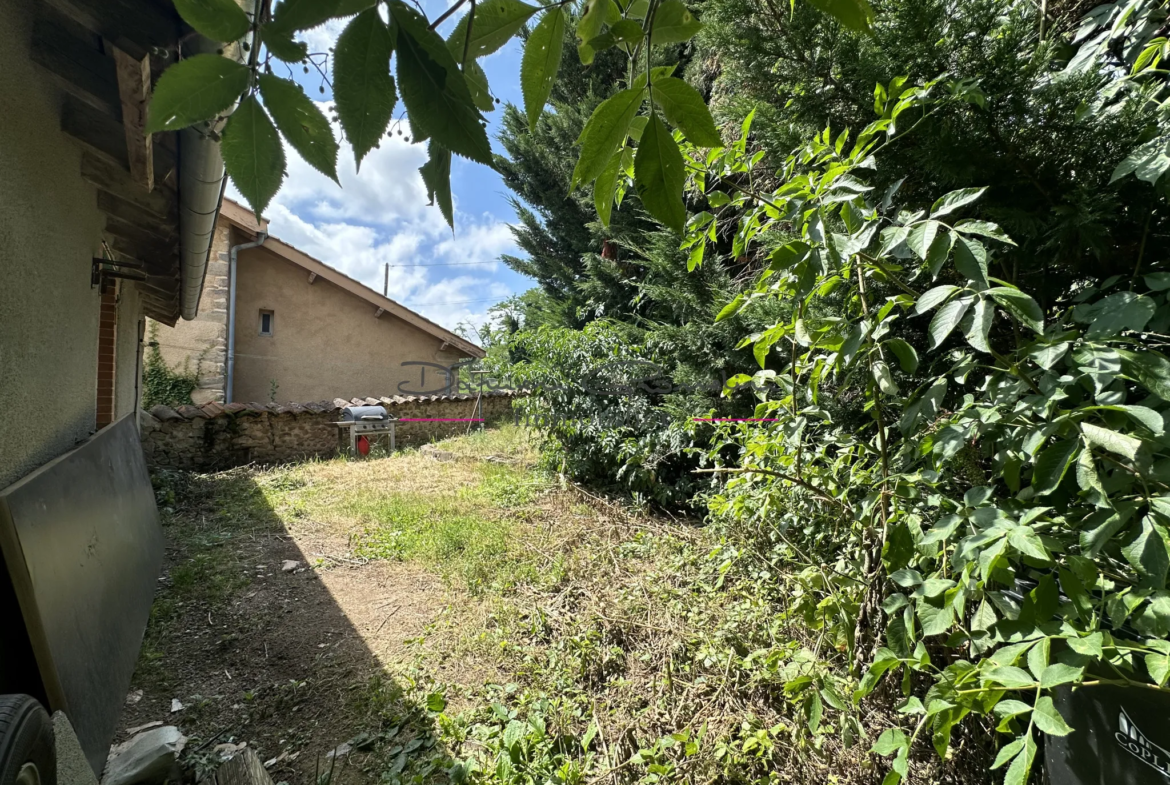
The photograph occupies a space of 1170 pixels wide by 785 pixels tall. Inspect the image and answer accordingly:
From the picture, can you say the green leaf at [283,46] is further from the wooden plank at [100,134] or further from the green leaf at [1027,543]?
the wooden plank at [100,134]

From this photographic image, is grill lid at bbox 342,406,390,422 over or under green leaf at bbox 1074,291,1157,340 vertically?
under

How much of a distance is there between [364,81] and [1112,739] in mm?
1875

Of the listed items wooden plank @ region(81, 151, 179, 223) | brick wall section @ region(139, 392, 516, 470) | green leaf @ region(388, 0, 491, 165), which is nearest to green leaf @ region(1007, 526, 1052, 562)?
green leaf @ region(388, 0, 491, 165)

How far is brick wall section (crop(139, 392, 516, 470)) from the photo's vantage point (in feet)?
20.3

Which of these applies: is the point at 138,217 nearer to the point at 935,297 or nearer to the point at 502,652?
the point at 502,652

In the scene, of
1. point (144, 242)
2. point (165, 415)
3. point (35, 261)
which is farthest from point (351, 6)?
point (165, 415)

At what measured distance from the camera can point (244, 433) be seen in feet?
22.3

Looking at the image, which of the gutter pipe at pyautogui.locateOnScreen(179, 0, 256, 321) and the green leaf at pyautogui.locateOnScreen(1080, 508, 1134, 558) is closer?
the green leaf at pyautogui.locateOnScreen(1080, 508, 1134, 558)

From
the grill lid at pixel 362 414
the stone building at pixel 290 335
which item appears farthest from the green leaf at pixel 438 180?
the stone building at pixel 290 335

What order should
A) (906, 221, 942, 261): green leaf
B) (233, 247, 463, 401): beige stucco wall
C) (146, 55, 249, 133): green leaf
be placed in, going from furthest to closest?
(233, 247, 463, 401): beige stucco wall → (906, 221, 942, 261): green leaf → (146, 55, 249, 133): green leaf

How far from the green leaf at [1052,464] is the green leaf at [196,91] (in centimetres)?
147

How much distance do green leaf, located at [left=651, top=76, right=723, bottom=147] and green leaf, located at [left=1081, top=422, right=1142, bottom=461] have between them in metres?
0.94

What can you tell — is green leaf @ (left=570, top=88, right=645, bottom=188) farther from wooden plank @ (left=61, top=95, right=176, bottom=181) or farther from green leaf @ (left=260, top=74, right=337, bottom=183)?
wooden plank @ (left=61, top=95, right=176, bottom=181)

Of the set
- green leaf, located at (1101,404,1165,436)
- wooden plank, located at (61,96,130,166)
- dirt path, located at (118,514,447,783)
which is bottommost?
dirt path, located at (118,514,447,783)
